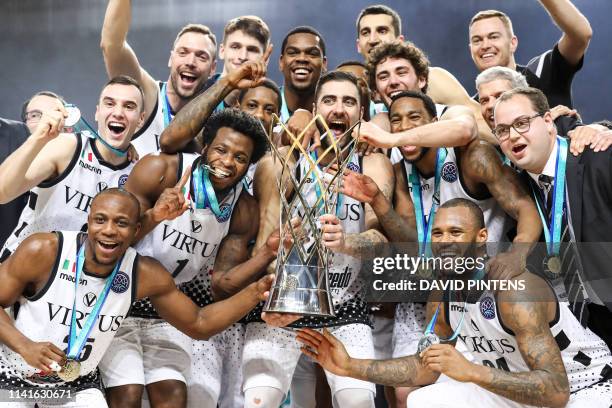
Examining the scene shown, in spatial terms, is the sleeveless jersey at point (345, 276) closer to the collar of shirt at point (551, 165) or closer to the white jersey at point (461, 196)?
the white jersey at point (461, 196)

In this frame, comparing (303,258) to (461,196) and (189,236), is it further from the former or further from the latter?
(461,196)

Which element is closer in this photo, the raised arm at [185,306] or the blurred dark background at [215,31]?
the raised arm at [185,306]

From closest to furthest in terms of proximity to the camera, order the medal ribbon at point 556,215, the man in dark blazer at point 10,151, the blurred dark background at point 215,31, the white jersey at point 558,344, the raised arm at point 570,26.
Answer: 1. the white jersey at point 558,344
2. the medal ribbon at point 556,215
3. the raised arm at point 570,26
4. the man in dark blazer at point 10,151
5. the blurred dark background at point 215,31

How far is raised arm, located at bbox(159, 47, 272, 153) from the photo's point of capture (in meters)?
4.11

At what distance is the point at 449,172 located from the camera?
14.3 feet

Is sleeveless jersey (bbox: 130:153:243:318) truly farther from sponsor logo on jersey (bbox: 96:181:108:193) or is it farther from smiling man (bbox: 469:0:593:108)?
smiling man (bbox: 469:0:593:108)

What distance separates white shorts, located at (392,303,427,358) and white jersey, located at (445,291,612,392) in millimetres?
384

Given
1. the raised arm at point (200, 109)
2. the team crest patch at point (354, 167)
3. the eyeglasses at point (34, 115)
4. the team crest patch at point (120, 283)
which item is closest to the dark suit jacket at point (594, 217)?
the team crest patch at point (354, 167)

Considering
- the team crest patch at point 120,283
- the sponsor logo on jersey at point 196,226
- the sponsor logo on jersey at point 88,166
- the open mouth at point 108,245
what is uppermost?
the sponsor logo on jersey at point 88,166

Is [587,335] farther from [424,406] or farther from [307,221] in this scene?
[307,221]

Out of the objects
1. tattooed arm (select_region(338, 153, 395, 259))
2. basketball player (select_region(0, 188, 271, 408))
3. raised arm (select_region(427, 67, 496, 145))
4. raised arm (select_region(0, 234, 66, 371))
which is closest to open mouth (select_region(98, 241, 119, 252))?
basketball player (select_region(0, 188, 271, 408))

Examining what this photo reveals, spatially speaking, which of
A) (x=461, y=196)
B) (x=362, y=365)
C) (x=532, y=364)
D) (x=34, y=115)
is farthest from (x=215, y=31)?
(x=532, y=364)

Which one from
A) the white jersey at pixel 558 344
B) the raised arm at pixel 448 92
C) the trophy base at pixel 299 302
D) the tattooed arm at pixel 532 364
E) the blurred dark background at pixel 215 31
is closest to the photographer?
the trophy base at pixel 299 302

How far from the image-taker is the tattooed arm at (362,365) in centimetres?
371
